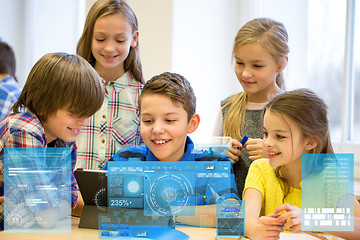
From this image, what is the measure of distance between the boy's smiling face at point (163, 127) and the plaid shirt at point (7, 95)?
1.42 metres

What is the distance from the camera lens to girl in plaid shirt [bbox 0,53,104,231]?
1046 millimetres

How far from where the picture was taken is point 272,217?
3.19 ft

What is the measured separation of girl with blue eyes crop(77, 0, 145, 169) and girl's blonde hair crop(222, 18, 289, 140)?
0.34m

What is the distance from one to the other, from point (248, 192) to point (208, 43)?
4.15 feet

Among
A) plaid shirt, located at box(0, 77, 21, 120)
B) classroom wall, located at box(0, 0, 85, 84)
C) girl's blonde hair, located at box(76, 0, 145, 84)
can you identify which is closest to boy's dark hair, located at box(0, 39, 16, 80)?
plaid shirt, located at box(0, 77, 21, 120)

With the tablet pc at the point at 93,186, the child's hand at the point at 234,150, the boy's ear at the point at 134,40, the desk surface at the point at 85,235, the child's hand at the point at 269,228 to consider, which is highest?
the boy's ear at the point at 134,40

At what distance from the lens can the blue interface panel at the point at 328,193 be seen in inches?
37.8

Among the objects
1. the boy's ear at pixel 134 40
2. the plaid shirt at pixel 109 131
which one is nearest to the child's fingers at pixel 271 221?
the plaid shirt at pixel 109 131

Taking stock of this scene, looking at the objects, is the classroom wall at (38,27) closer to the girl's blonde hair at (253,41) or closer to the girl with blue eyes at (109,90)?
the girl with blue eyes at (109,90)

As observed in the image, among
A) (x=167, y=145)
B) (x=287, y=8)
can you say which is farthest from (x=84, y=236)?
(x=287, y=8)

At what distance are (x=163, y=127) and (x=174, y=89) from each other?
121mm

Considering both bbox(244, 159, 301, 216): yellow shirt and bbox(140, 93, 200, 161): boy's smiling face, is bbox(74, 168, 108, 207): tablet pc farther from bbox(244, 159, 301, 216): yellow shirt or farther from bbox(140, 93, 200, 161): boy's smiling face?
bbox(244, 159, 301, 216): yellow shirt

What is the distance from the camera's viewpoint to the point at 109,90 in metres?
1.59
